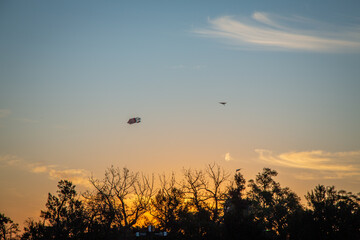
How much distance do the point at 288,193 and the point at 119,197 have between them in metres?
37.6

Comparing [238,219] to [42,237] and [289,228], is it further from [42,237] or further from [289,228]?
[42,237]

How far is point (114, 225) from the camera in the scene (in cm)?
7062

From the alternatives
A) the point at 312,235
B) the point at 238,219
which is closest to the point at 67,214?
the point at 238,219

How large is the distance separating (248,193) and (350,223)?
3056 cm

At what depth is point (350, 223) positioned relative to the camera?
202 feet

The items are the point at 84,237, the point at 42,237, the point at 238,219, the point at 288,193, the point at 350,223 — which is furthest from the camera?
the point at 288,193

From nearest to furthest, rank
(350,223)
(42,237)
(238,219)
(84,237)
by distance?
1. (238,219)
2. (350,223)
3. (84,237)
4. (42,237)

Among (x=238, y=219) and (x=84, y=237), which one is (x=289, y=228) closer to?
(x=238, y=219)

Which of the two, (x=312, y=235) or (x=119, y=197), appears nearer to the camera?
(x=312, y=235)

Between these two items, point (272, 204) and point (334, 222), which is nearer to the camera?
point (334, 222)

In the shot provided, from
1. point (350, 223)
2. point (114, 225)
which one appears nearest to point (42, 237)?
point (114, 225)

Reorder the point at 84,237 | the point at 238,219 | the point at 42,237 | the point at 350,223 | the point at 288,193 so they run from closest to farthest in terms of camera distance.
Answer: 1. the point at 238,219
2. the point at 350,223
3. the point at 84,237
4. the point at 42,237
5. the point at 288,193

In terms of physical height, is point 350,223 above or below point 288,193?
below

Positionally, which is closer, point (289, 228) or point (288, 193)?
point (289, 228)
